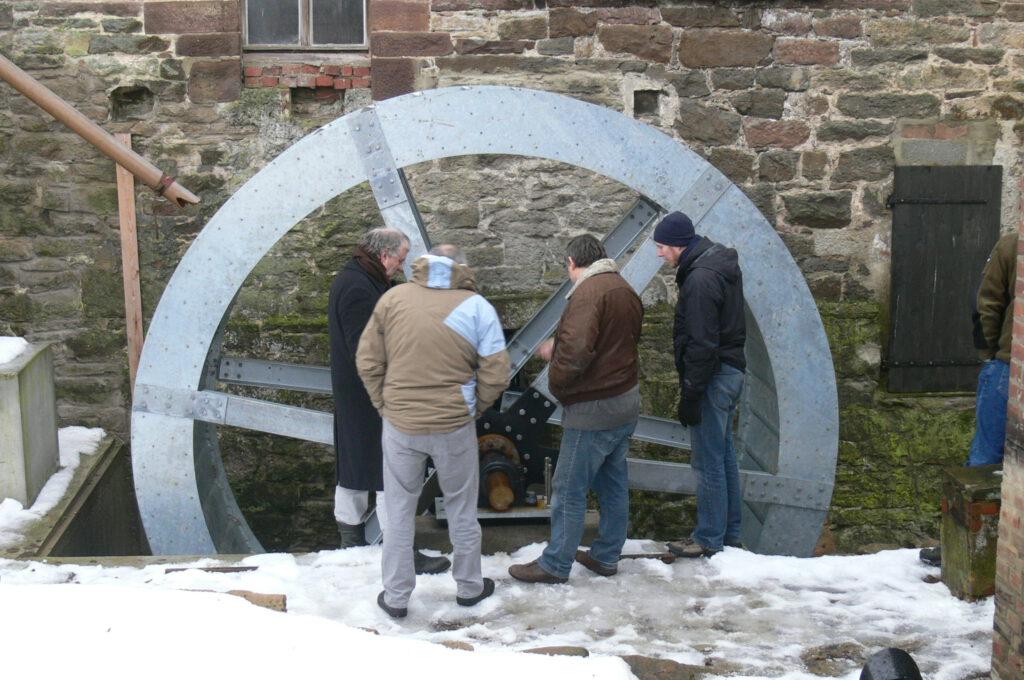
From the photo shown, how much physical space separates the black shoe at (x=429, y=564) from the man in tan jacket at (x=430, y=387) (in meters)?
0.42

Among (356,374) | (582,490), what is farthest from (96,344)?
(582,490)

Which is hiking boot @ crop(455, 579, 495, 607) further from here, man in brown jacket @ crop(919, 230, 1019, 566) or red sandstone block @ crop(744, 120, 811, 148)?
red sandstone block @ crop(744, 120, 811, 148)

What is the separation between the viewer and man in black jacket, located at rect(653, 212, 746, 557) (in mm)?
4918

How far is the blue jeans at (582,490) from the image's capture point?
4.70 m

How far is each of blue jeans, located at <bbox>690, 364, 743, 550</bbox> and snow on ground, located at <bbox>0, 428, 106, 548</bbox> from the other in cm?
295

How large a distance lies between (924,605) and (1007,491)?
3.47 ft

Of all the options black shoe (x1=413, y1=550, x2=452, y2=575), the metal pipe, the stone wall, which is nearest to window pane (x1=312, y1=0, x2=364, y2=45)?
the stone wall

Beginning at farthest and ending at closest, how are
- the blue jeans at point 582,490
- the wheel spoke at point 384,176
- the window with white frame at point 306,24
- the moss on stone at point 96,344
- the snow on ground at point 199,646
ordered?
1. the moss on stone at point 96,344
2. the window with white frame at point 306,24
3. the wheel spoke at point 384,176
4. the blue jeans at point 582,490
5. the snow on ground at point 199,646

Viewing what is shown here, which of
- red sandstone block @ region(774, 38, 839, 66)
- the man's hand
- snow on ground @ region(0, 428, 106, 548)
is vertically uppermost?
red sandstone block @ region(774, 38, 839, 66)

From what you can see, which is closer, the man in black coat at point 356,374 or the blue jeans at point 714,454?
the man in black coat at point 356,374

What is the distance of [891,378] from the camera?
6910 millimetres

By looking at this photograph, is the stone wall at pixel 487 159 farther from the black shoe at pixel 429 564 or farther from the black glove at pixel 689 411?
the black shoe at pixel 429 564

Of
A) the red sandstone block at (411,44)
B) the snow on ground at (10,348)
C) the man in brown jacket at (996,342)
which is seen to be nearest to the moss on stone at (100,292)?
the snow on ground at (10,348)

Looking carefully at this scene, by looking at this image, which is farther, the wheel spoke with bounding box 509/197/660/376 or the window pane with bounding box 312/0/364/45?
the window pane with bounding box 312/0/364/45
